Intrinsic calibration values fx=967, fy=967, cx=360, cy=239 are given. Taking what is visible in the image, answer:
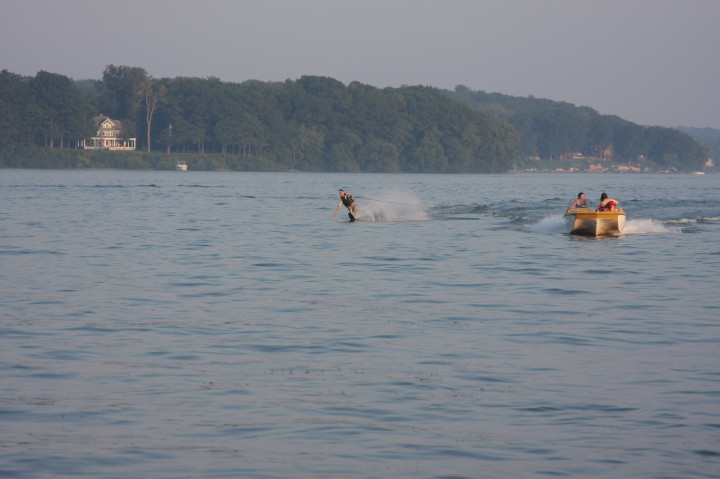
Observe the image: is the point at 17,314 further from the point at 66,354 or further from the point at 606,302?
the point at 606,302

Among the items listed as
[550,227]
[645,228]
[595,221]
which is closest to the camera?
[595,221]

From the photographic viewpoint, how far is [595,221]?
38438mm

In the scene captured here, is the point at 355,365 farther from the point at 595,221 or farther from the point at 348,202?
→ the point at 348,202

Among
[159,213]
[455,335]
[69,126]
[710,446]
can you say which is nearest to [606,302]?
[455,335]

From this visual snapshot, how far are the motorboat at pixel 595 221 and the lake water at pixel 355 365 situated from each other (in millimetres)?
7344

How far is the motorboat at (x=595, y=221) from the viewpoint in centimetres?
3835

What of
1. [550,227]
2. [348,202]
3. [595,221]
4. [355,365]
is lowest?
[355,365]

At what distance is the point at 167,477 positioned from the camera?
9.32 metres

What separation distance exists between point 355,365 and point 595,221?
85.9ft

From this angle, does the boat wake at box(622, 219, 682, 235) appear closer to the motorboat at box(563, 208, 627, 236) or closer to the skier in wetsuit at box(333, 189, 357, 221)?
the motorboat at box(563, 208, 627, 236)

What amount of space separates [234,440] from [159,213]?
4685 centimetres

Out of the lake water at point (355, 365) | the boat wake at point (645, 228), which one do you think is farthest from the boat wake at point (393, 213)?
the lake water at point (355, 365)

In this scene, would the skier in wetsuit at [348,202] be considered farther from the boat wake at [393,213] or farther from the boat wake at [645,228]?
the boat wake at [645,228]

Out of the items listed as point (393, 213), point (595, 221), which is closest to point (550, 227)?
point (595, 221)
